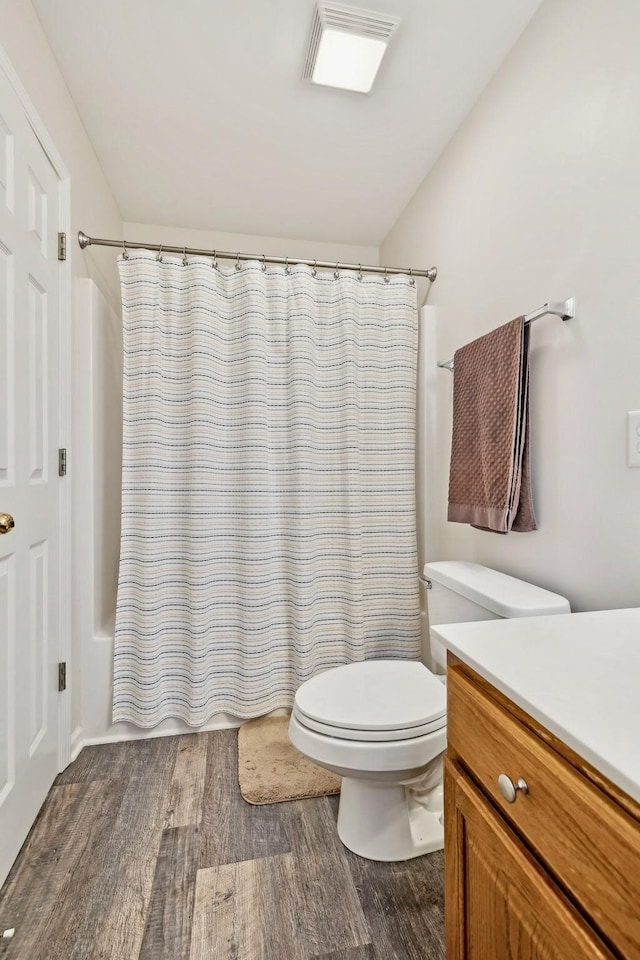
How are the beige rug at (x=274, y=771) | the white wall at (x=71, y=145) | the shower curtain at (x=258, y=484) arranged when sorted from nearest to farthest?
the white wall at (x=71, y=145) < the beige rug at (x=274, y=771) < the shower curtain at (x=258, y=484)

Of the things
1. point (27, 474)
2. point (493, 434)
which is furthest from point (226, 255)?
point (493, 434)

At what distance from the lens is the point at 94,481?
1809 millimetres

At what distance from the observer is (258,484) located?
Result: 6.16 ft

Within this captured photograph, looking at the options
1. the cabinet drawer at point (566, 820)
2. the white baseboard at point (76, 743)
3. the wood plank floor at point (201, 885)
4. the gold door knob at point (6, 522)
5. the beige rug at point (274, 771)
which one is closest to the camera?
the cabinet drawer at point (566, 820)

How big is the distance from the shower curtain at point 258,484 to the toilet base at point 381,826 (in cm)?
66

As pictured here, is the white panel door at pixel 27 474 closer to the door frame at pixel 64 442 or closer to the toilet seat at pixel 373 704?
the door frame at pixel 64 442

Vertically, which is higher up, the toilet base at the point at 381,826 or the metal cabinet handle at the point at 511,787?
the metal cabinet handle at the point at 511,787

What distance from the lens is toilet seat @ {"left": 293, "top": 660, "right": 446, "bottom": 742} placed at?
1.16 meters

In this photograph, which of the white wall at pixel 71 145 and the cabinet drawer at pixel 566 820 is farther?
the white wall at pixel 71 145

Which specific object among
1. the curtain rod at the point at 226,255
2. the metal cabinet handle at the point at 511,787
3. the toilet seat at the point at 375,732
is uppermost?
the curtain rod at the point at 226,255

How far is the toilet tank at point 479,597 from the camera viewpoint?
1142 mm

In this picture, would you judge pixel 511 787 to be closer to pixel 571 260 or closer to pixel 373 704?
pixel 373 704

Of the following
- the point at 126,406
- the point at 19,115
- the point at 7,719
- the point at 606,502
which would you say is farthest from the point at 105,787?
the point at 19,115

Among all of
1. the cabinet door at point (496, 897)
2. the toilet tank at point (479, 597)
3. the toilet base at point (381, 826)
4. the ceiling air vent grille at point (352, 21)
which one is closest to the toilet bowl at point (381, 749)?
the toilet base at point (381, 826)
